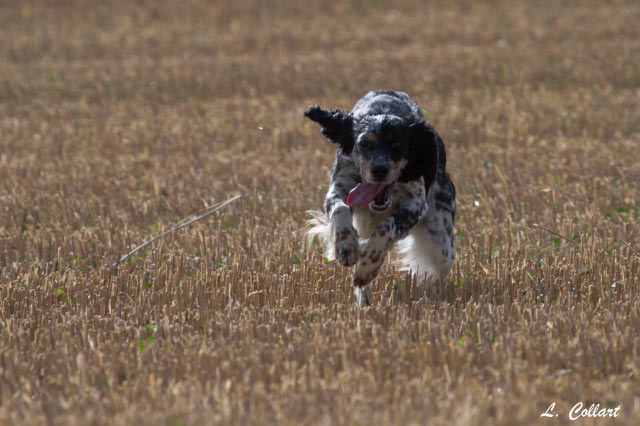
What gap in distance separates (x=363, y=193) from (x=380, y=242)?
29 centimetres

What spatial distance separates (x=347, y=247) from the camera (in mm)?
5004

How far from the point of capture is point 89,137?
11039 millimetres

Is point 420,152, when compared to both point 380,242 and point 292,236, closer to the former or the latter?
point 380,242

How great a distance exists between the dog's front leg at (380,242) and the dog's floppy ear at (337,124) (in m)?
0.46

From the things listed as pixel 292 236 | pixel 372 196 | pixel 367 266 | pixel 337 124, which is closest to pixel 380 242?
pixel 367 266

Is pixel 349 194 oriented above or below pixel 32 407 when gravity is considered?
above

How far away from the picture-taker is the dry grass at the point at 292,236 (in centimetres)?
397

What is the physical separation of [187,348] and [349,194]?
4.16 feet

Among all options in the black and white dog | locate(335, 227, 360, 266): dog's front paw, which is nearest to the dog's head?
the black and white dog

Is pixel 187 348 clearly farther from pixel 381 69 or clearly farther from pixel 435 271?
pixel 381 69

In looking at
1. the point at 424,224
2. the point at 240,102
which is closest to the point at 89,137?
the point at 240,102

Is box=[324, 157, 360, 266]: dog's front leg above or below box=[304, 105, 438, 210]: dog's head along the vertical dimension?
below

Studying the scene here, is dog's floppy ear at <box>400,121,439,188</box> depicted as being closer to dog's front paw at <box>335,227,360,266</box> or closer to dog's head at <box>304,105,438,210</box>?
dog's head at <box>304,105,438,210</box>

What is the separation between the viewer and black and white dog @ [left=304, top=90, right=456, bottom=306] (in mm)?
5066
